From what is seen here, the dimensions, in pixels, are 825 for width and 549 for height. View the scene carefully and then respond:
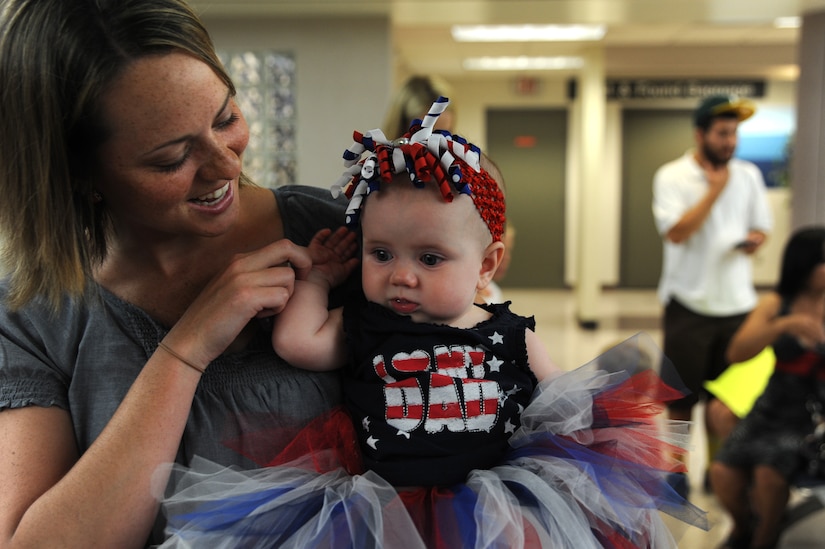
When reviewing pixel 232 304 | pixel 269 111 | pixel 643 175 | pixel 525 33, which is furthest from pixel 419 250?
pixel 643 175

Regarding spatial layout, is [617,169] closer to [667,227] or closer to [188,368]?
[667,227]

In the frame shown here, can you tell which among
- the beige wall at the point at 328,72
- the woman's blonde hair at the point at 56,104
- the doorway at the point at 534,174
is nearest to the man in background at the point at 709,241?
the beige wall at the point at 328,72

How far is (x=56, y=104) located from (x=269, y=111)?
4.22 meters

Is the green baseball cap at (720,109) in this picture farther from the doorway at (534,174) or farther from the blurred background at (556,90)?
the doorway at (534,174)

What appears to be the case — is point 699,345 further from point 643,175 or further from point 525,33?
point 643,175

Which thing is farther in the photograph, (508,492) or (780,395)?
(780,395)

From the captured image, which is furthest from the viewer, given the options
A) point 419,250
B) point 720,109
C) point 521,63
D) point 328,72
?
point 521,63

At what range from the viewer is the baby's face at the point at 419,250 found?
1257 millimetres

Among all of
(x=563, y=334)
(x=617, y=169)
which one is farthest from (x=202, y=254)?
(x=617, y=169)

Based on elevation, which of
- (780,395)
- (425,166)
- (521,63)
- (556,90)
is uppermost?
(521,63)

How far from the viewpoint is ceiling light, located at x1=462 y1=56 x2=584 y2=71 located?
1039 cm

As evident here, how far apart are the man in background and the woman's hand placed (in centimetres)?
362

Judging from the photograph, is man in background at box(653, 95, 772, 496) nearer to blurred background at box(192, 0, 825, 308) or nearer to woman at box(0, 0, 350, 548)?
blurred background at box(192, 0, 825, 308)

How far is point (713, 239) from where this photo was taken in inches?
182
